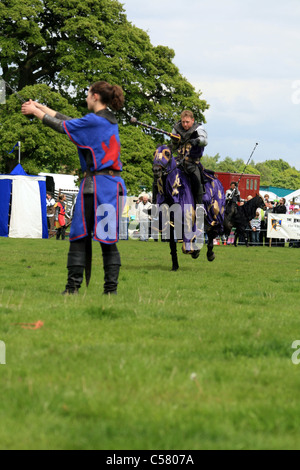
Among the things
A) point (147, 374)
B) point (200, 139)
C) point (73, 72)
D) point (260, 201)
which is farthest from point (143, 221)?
point (147, 374)

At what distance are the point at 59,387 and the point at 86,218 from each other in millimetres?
4007

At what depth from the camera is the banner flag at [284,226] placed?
2881 cm

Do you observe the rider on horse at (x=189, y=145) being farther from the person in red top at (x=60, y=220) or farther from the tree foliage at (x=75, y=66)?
the tree foliage at (x=75, y=66)

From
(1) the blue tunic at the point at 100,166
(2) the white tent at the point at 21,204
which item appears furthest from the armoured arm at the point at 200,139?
(2) the white tent at the point at 21,204

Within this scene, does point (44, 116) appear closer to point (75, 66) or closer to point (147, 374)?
point (147, 374)

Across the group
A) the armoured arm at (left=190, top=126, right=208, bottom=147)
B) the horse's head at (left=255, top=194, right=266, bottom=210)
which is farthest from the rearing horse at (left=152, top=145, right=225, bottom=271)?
the horse's head at (left=255, top=194, right=266, bottom=210)

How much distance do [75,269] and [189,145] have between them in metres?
5.20

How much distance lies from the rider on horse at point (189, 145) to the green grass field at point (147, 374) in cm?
519

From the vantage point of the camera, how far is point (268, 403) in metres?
3.24

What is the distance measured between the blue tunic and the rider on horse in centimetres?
466

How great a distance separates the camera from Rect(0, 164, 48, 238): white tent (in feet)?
90.0

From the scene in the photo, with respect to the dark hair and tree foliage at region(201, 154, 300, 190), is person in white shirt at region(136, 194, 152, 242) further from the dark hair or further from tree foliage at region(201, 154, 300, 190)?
tree foliage at region(201, 154, 300, 190)

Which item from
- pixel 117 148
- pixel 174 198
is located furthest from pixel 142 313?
pixel 174 198
